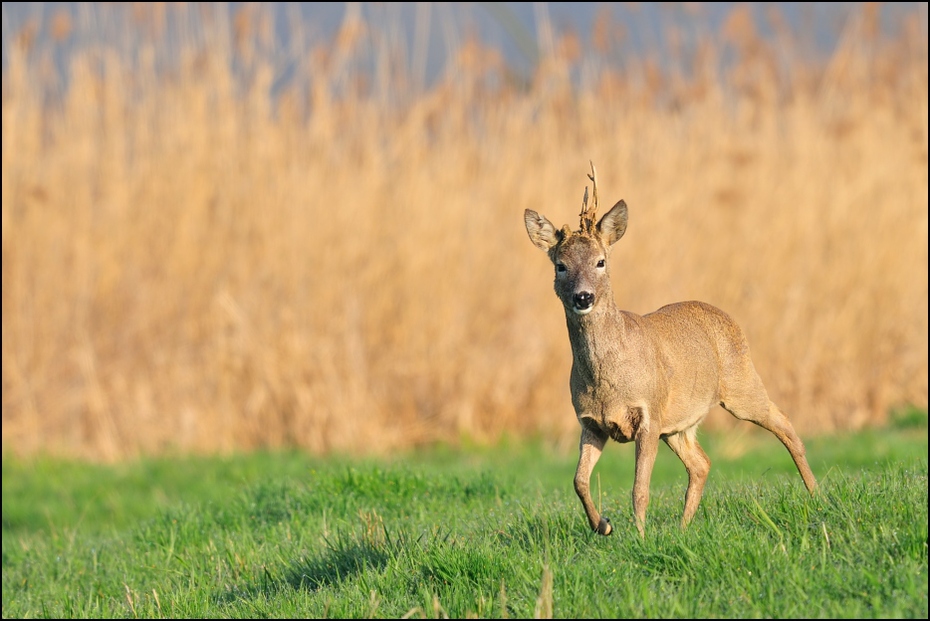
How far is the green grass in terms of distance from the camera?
14.0ft

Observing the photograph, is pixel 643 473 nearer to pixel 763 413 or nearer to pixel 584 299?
pixel 584 299

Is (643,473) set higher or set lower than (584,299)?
lower

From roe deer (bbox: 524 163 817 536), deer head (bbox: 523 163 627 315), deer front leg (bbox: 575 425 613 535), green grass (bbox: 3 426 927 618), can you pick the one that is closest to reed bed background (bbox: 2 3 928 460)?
green grass (bbox: 3 426 927 618)

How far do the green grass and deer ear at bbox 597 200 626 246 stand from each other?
1.16m

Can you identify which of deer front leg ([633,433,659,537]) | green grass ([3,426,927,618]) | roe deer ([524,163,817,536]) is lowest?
green grass ([3,426,927,618])

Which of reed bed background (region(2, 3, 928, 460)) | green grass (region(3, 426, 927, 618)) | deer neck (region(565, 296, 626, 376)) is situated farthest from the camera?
reed bed background (region(2, 3, 928, 460))

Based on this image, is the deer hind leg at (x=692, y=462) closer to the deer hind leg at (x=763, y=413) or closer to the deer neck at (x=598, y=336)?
the deer hind leg at (x=763, y=413)

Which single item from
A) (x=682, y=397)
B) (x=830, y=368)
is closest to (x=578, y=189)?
(x=830, y=368)

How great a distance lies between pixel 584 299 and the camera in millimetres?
4930

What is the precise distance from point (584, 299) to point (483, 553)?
1.03 metres

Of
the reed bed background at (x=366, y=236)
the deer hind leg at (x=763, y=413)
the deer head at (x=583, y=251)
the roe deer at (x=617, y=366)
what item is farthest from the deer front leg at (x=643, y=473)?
the reed bed background at (x=366, y=236)

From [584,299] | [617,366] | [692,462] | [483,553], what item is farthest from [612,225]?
[483,553]

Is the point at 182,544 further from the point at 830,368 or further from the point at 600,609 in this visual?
the point at 830,368

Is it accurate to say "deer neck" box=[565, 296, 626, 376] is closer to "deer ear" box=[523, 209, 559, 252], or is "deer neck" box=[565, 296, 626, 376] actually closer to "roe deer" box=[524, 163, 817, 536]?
"roe deer" box=[524, 163, 817, 536]
